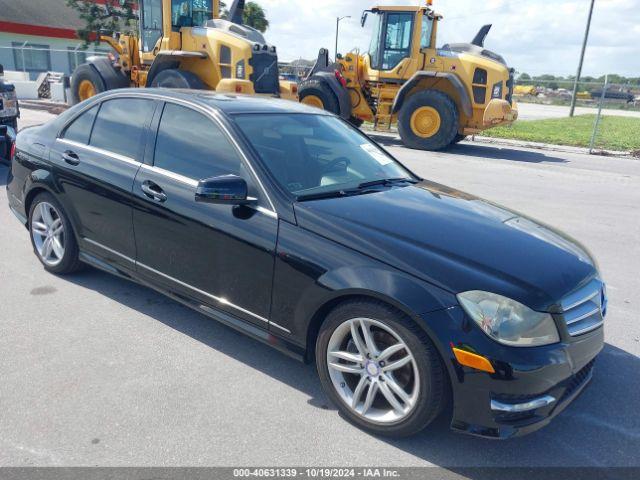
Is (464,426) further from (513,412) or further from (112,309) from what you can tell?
(112,309)

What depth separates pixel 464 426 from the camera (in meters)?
2.55

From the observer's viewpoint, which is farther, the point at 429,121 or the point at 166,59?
the point at 429,121

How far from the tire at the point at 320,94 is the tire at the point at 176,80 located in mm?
3023

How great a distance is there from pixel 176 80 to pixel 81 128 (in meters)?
9.69

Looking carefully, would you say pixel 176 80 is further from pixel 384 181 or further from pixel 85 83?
pixel 384 181

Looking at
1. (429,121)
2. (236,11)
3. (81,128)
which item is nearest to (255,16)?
(236,11)

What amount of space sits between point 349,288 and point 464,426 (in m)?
0.83

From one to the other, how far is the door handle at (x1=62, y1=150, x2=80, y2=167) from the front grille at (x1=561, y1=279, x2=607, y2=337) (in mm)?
3517

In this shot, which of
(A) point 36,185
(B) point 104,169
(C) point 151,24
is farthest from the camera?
(C) point 151,24

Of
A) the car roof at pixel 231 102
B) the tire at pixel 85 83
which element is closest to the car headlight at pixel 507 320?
the car roof at pixel 231 102

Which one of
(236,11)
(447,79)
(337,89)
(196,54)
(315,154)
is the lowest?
(315,154)

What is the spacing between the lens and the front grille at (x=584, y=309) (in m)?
2.66

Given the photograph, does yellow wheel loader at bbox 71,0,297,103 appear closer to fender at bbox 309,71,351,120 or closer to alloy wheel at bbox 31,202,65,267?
fender at bbox 309,71,351,120

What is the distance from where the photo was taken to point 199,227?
11.1ft
